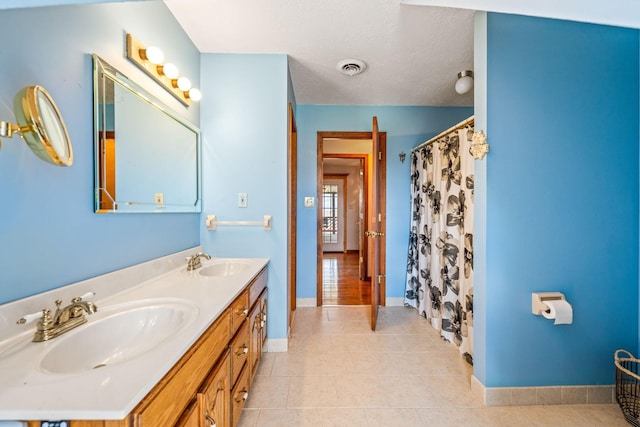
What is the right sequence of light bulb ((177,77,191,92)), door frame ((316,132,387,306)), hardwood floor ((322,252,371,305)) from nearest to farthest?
light bulb ((177,77,191,92)) < door frame ((316,132,387,306)) < hardwood floor ((322,252,371,305))

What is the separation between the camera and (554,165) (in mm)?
1480

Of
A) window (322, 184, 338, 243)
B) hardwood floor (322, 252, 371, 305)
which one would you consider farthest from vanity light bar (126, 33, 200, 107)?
window (322, 184, 338, 243)

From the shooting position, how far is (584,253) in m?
1.49

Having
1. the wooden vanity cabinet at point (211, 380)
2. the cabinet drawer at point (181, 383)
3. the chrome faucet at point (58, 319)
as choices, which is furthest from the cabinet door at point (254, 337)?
the chrome faucet at point (58, 319)

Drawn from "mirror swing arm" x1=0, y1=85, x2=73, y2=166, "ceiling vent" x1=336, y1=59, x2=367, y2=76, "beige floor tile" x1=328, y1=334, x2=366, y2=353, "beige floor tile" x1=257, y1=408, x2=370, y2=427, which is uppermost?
"ceiling vent" x1=336, y1=59, x2=367, y2=76

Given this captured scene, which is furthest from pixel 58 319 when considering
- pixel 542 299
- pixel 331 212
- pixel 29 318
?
pixel 331 212

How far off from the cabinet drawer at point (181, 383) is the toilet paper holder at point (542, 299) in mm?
1693

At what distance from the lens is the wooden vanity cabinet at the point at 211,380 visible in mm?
611

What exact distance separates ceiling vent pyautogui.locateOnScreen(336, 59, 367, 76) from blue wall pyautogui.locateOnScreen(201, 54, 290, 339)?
49 cm

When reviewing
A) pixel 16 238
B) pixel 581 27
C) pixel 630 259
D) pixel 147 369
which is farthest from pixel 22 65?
pixel 630 259

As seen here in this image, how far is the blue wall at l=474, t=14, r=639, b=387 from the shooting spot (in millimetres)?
1477

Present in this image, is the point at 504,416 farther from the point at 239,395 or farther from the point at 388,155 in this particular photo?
the point at 388,155

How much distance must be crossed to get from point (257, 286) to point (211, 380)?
2.43ft

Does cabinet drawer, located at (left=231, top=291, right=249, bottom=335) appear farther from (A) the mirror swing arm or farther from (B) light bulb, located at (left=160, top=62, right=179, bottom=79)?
(B) light bulb, located at (left=160, top=62, right=179, bottom=79)
